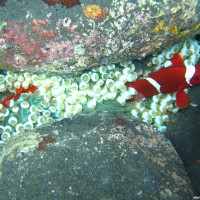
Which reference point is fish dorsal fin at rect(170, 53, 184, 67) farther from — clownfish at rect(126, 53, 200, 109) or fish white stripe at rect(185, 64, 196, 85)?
fish white stripe at rect(185, 64, 196, 85)

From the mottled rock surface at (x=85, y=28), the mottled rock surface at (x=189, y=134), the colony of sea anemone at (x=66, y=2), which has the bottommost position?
the mottled rock surface at (x=189, y=134)

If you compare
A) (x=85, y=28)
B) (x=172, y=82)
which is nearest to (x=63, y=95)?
(x=85, y=28)

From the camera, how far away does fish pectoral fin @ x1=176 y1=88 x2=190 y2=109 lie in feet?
7.52

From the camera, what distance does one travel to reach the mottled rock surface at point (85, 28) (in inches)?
60.4

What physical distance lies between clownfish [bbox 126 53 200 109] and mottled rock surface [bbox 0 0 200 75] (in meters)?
0.51

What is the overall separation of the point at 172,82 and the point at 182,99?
176 millimetres

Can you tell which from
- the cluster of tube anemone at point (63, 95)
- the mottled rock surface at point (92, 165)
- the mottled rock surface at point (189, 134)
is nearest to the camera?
the mottled rock surface at point (92, 165)

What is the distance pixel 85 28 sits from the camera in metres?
1.56

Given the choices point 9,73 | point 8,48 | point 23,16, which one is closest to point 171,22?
point 23,16

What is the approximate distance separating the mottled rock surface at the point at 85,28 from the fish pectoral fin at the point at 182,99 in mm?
726

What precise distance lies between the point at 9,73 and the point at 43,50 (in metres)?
0.49

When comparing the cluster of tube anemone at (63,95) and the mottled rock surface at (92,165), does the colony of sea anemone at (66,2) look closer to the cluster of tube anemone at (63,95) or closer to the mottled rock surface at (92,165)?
→ the cluster of tube anemone at (63,95)

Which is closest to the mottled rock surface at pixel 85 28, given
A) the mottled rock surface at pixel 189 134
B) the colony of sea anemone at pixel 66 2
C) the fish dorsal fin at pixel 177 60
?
the colony of sea anemone at pixel 66 2

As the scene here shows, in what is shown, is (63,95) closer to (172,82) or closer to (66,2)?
(66,2)
